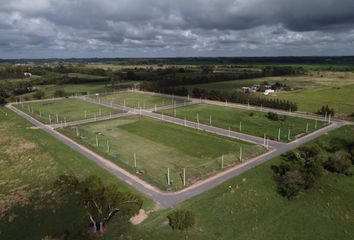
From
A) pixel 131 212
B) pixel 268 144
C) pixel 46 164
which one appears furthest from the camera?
pixel 268 144

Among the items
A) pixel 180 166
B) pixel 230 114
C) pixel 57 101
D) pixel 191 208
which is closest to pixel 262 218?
pixel 191 208

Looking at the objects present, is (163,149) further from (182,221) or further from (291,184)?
(182,221)

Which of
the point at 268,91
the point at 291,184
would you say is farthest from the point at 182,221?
the point at 268,91

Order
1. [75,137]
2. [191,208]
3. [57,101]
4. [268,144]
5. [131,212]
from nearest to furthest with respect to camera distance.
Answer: [131,212]
[191,208]
[268,144]
[75,137]
[57,101]

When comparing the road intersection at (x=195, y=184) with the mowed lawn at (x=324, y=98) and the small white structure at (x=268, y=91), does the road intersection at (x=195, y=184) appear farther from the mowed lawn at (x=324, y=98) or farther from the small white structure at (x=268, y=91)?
the small white structure at (x=268, y=91)

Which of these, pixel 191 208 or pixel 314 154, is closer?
pixel 191 208

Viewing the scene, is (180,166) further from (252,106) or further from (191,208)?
(252,106)

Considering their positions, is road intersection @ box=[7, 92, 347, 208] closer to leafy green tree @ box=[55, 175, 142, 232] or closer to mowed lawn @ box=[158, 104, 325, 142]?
mowed lawn @ box=[158, 104, 325, 142]

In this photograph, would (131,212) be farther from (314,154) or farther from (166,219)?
(314,154)
